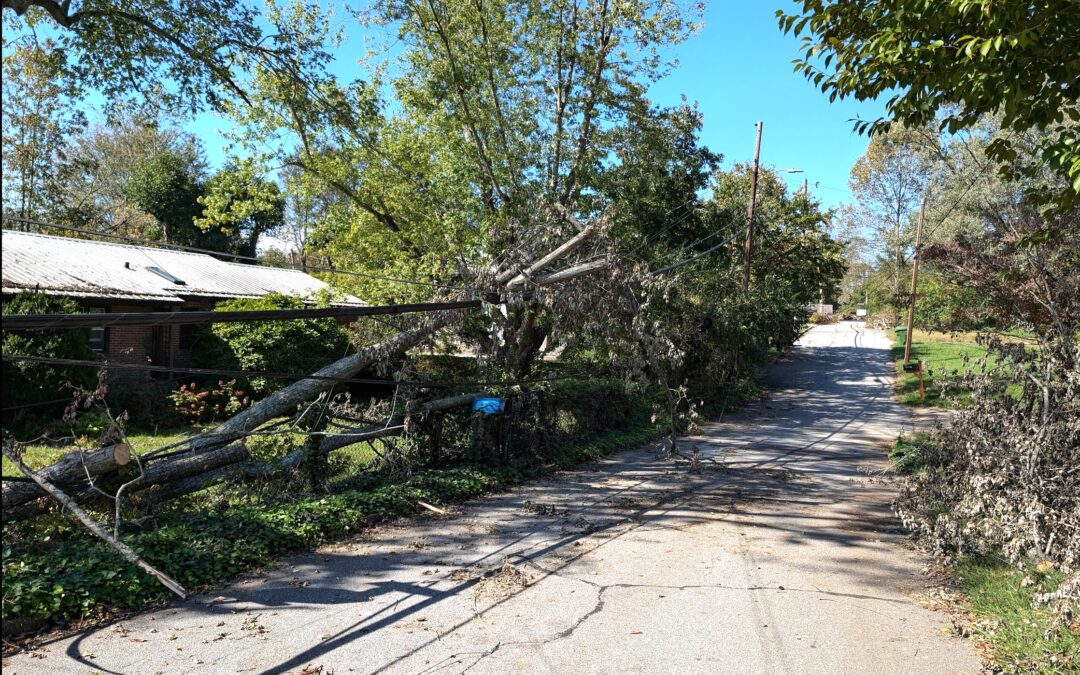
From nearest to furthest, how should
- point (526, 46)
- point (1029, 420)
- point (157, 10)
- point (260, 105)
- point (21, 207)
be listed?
point (1029, 420) < point (157, 10) < point (260, 105) < point (526, 46) < point (21, 207)

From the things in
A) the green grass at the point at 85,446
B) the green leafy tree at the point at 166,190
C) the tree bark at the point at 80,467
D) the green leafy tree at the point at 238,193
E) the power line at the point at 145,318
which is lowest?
the green grass at the point at 85,446

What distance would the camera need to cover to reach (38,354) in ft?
43.3

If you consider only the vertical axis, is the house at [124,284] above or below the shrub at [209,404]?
above

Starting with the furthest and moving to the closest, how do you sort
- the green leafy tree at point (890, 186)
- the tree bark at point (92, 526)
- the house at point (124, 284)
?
the green leafy tree at point (890, 186) < the house at point (124, 284) < the tree bark at point (92, 526)

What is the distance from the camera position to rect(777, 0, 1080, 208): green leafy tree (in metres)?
5.80

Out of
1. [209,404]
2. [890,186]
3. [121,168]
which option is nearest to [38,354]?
[209,404]

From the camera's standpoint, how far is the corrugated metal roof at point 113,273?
51.0 feet

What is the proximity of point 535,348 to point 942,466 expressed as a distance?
7417mm

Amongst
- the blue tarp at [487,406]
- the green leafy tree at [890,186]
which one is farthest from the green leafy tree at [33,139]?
A: the green leafy tree at [890,186]

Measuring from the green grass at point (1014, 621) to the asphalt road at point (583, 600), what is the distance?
0.26 m

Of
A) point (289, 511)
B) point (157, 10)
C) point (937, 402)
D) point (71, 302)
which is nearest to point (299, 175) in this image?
point (157, 10)

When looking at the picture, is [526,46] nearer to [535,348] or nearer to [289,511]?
[535,348]

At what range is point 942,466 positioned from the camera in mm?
8844

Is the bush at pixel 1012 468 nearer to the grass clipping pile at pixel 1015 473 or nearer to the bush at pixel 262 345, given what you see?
the grass clipping pile at pixel 1015 473
